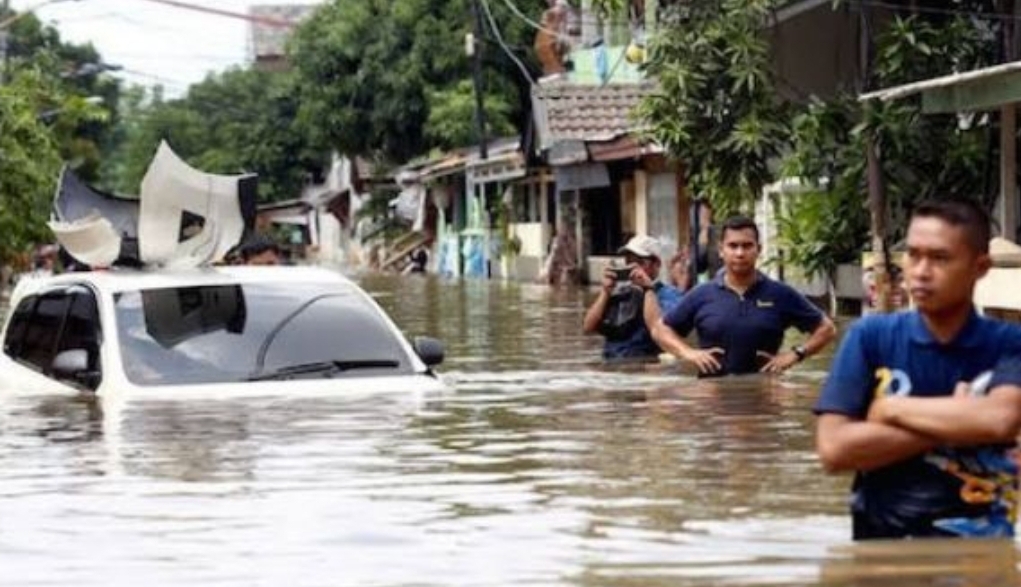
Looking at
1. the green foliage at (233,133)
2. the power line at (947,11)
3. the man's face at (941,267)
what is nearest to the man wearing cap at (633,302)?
the man's face at (941,267)

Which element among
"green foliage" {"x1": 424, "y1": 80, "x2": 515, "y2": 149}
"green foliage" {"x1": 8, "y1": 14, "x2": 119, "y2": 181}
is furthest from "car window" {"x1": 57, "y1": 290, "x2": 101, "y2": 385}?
"green foliage" {"x1": 424, "y1": 80, "x2": 515, "y2": 149}

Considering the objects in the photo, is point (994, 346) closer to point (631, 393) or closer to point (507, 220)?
point (631, 393)

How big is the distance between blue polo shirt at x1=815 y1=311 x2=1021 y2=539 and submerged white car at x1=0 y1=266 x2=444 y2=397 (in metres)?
6.64

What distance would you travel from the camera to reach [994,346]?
608 centimetres

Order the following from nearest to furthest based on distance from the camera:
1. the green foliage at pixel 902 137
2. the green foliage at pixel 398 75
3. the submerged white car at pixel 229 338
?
the submerged white car at pixel 229 338 → the green foliage at pixel 902 137 → the green foliage at pixel 398 75

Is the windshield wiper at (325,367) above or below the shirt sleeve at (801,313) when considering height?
below

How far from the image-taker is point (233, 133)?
333 feet

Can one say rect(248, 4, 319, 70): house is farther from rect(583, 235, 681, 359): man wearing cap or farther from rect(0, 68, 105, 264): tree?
rect(583, 235, 681, 359): man wearing cap

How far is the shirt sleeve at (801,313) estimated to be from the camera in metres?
12.9

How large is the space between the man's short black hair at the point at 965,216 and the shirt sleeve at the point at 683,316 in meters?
6.75

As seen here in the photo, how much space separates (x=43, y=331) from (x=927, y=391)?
8.89m

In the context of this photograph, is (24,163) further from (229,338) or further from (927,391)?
(927,391)

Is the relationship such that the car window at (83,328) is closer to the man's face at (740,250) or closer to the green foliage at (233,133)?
the man's face at (740,250)

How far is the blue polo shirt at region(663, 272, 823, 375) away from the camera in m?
12.8
